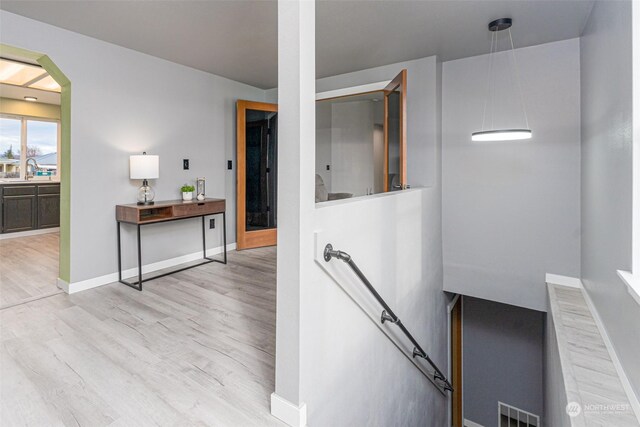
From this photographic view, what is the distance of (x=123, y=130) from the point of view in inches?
137

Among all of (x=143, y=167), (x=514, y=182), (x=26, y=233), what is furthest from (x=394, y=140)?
(x=26, y=233)

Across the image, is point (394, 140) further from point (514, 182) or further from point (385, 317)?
Result: point (385, 317)

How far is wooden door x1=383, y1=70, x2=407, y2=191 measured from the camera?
10.6 feet

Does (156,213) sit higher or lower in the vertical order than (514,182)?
lower

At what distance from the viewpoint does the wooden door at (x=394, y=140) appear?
10.6ft

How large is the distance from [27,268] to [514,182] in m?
5.53

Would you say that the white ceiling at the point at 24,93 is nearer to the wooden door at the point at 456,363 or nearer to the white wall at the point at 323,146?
the white wall at the point at 323,146

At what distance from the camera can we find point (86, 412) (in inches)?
62.6

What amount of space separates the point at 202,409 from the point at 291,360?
0.51m

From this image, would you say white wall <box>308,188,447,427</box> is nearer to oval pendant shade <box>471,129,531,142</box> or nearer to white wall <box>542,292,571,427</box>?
oval pendant shade <box>471,129,531,142</box>

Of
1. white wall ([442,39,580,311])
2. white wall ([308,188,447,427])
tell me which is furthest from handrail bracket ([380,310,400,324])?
white wall ([442,39,580,311])

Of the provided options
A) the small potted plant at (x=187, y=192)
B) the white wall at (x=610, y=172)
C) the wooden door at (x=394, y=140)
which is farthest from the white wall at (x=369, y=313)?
the small potted plant at (x=187, y=192)

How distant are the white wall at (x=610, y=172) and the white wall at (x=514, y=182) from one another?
332 millimetres

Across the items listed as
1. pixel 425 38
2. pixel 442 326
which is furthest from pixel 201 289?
pixel 425 38
